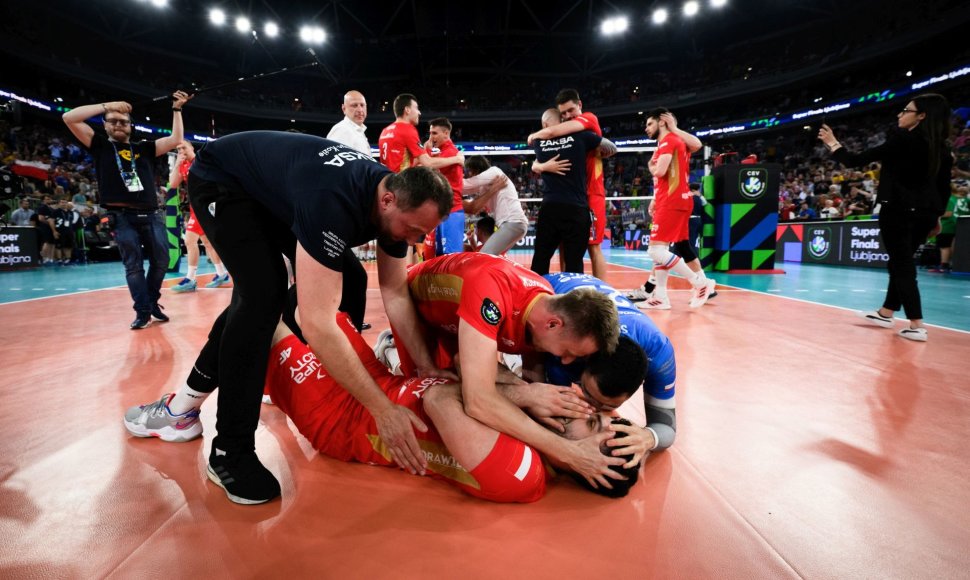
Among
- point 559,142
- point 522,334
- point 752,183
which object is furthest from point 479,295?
point 752,183

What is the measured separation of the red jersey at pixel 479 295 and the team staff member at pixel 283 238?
0.29 metres

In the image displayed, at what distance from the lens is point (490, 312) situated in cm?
142

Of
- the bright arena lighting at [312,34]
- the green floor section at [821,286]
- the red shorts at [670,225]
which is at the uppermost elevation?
the bright arena lighting at [312,34]

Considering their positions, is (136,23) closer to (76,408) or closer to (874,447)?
(76,408)

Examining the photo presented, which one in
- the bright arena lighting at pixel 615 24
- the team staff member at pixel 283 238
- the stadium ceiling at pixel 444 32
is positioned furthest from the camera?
the bright arena lighting at pixel 615 24

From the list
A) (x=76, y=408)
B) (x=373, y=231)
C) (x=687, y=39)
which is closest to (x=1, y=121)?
(x=76, y=408)

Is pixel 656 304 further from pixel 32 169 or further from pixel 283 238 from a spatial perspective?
pixel 32 169

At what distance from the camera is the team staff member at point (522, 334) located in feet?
4.42

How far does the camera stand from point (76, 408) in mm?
2006

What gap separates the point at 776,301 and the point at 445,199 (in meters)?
4.80

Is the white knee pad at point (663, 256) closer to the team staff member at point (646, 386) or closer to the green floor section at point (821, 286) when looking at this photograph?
the green floor section at point (821, 286)

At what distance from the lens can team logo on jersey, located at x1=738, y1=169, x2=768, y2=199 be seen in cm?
Answer: 771

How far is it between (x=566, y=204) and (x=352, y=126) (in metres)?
1.94

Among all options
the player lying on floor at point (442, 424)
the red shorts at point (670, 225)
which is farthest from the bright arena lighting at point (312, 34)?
the player lying on floor at point (442, 424)
